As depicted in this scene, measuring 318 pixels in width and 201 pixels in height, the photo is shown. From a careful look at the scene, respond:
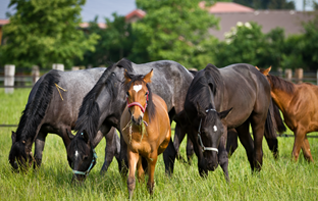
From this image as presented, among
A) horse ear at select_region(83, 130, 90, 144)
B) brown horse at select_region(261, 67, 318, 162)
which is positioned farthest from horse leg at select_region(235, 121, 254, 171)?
horse ear at select_region(83, 130, 90, 144)

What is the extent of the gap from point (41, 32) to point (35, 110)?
68.6ft

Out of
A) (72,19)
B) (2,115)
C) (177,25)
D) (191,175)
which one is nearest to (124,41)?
(177,25)

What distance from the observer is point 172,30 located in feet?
114

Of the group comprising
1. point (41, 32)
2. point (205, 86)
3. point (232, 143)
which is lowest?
point (232, 143)

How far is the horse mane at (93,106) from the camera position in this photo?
13.3 ft

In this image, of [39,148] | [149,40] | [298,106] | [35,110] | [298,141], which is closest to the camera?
[35,110]

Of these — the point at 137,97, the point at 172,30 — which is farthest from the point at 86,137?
the point at 172,30

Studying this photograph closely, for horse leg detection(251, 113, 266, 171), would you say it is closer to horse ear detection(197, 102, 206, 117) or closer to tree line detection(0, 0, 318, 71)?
horse ear detection(197, 102, 206, 117)

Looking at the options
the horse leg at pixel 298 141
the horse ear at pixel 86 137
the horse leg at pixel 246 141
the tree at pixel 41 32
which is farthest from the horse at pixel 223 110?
the tree at pixel 41 32

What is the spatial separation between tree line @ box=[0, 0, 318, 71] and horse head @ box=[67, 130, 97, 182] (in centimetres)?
2017

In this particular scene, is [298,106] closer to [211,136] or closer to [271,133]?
[271,133]

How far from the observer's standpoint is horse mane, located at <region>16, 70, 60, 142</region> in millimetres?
4508

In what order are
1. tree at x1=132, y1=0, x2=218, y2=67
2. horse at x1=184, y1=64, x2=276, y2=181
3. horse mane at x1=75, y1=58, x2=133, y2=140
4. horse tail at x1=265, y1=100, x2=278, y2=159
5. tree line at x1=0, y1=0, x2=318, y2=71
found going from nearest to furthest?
1. horse at x1=184, y1=64, x2=276, y2=181
2. horse mane at x1=75, y1=58, x2=133, y2=140
3. horse tail at x1=265, y1=100, x2=278, y2=159
4. tree line at x1=0, y1=0, x2=318, y2=71
5. tree at x1=132, y1=0, x2=218, y2=67

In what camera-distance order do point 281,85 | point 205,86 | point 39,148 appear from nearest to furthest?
1. point 205,86
2. point 39,148
3. point 281,85
